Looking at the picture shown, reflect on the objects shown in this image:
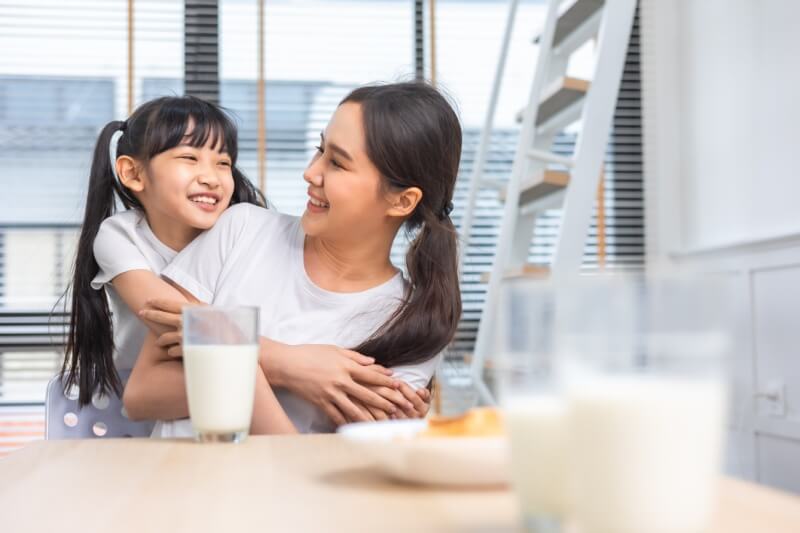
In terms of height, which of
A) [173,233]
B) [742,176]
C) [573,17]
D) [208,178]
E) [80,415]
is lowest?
[80,415]

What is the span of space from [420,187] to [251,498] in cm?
103

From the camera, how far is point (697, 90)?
3.38 m

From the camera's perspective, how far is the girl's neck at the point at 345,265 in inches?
62.2

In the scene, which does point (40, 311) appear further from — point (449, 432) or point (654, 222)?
point (449, 432)

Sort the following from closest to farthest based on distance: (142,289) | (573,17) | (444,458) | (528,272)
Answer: (444,458), (142,289), (528,272), (573,17)

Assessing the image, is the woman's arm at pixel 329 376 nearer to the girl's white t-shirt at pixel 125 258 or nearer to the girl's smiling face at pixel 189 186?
the girl's white t-shirt at pixel 125 258

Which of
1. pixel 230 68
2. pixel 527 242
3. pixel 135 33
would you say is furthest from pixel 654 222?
pixel 135 33

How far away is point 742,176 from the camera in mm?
3010

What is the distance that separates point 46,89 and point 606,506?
3365 millimetres

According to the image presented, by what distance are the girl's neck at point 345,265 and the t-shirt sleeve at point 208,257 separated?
5.1 inches

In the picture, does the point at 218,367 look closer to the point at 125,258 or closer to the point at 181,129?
the point at 125,258

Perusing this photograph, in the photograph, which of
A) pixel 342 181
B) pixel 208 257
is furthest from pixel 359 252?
pixel 208 257

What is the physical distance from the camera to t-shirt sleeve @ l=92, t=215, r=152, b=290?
60.0 inches

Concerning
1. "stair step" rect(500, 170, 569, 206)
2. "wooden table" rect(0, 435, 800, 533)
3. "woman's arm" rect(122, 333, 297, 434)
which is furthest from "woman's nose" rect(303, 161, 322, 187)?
"stair step" rect(500, 170, 569, 206)
